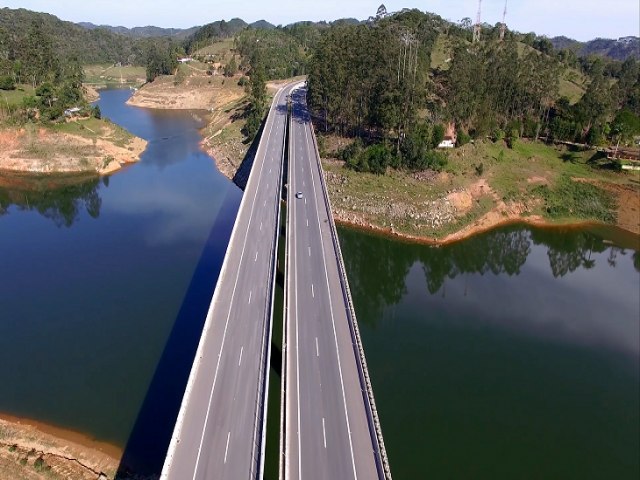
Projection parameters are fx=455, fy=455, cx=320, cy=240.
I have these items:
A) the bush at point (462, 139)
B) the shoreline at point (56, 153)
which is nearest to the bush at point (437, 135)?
the bush at point (462, 139)

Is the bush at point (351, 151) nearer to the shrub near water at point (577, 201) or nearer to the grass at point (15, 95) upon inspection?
the shrub near water at point (577, 201)

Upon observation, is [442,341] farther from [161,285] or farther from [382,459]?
[161,285]

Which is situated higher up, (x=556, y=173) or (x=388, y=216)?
(x=556, y=173)

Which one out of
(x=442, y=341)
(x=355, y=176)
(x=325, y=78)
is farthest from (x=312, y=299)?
(x=325, y=78)

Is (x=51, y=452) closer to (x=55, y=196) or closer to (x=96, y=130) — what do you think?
(x=55, y=196)

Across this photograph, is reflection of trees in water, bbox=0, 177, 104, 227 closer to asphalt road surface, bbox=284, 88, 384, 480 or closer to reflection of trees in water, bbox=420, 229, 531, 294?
asphalt road surface, bbox=284, 88, 384, 480

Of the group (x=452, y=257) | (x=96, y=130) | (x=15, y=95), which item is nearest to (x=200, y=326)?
(x=452, y=257)
